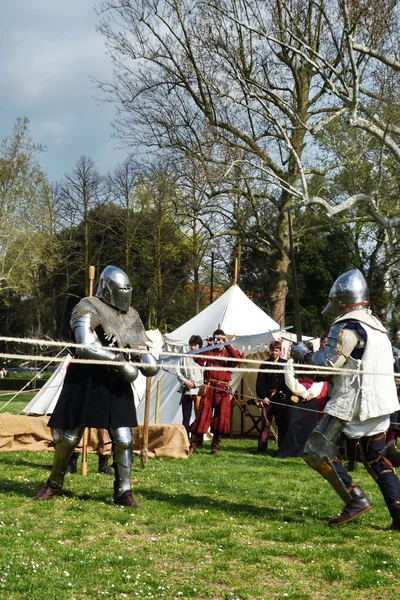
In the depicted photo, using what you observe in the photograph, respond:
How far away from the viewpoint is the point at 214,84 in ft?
55.7

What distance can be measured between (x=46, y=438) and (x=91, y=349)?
4.35 metres

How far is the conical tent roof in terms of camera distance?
43.6 feet

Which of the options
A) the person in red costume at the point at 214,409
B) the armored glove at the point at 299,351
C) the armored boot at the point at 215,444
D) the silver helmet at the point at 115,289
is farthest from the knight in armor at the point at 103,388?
the armored boot at the point at 215,444

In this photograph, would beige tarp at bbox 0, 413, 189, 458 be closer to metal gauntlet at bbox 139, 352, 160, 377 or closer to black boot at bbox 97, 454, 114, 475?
black boot at bbox 97, 454, 114, 475

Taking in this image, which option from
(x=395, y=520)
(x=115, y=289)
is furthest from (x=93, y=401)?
(x=395, y=520)

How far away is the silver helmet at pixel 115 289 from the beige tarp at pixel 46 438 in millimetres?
3452

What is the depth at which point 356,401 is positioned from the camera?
534 cm

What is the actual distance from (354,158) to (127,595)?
1469cm

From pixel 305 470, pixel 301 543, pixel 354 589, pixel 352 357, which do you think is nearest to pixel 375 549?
pixel 301 543

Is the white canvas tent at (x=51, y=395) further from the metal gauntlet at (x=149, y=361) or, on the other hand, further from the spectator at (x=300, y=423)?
the metal gauntlet at (x=149, y=361)

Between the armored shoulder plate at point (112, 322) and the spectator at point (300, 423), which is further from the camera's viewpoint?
the spectator at point (300, 423)

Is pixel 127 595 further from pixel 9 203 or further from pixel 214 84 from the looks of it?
pixel 9 203

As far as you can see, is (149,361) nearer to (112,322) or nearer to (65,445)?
(112,322)

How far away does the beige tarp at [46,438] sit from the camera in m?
9.34
